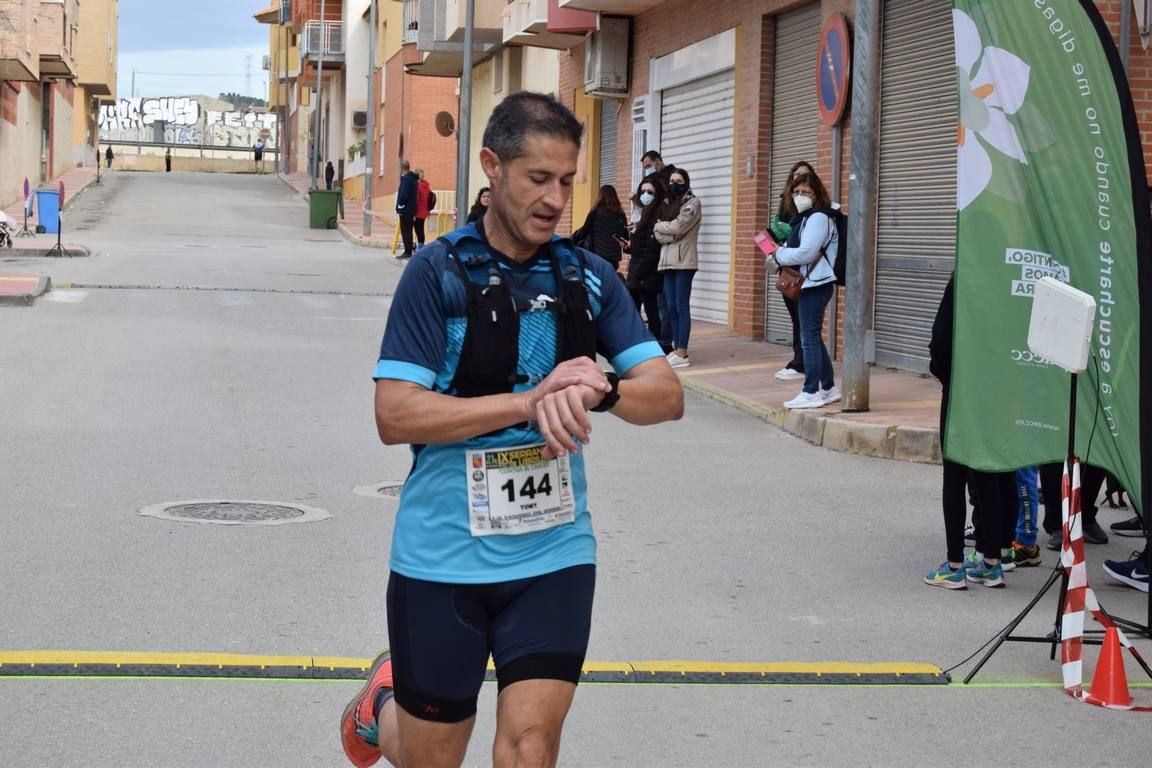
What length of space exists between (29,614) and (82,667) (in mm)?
891

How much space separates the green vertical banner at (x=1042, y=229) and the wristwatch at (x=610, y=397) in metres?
3.89

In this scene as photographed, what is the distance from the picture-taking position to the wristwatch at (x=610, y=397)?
330 cm

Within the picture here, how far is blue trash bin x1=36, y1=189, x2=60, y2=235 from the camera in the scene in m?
32.8

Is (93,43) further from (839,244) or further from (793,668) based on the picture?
(793,668)

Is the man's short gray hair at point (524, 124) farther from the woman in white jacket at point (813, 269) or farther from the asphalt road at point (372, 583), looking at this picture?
the woman in white jacket at point (813, 269)

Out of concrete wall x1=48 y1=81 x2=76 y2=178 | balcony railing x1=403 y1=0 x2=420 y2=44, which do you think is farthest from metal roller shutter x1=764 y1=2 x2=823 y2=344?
concrete wall x1=48 y1=81 x2=76 y2=178

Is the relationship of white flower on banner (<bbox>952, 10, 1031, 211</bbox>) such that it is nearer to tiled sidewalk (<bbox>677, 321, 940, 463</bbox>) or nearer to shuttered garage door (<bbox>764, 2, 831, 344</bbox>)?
tiled sidewalk (<bbox>677, 321, 940, 463</bbox>)

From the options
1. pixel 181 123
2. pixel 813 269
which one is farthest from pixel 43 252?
→ pixel 181 123

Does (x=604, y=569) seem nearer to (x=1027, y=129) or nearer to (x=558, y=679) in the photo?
(x=1027, y=129)

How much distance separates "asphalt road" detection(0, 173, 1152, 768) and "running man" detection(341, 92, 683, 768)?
5.40ft

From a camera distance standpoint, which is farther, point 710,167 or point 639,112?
point 639,112

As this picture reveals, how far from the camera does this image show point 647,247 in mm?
16703

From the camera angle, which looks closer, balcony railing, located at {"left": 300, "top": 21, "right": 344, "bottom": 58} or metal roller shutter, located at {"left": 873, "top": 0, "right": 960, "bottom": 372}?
metal roller shutter, located at {"left": 873, "top": 0, "right": 960, "bottom": 372}

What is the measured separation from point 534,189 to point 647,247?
13.3 metres
